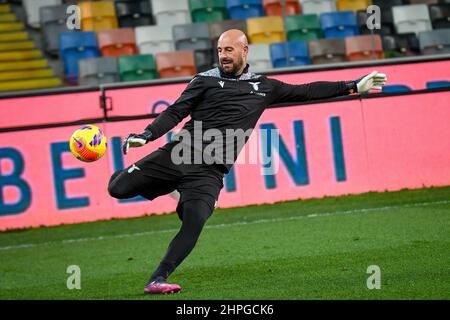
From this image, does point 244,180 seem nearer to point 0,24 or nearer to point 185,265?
point 185,265

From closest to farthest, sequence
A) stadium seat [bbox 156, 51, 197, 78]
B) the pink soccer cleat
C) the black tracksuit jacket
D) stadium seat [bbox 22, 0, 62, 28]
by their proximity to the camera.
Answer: the pink soccer cleat, the black tracksuit jacket, stadium seat [bbox 156, 51, 197, 78], stadium seat [bbox 22, 0, 62, 28]

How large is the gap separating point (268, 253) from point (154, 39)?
8653 mm

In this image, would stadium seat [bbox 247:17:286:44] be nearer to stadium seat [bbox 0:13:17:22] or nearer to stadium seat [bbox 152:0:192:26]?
stadium seat [bbox 152:0:192:26]

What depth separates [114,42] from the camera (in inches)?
719

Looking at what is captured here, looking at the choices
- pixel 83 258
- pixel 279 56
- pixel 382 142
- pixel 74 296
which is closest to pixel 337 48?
pixel 279 56

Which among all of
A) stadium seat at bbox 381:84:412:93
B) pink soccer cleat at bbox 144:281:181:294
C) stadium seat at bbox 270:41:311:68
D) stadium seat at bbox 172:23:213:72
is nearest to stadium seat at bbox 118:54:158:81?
stadium seat at bbox 172:23:213:72

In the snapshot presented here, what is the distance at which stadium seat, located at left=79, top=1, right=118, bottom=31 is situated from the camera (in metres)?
18.6

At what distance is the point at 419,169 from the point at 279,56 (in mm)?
3851

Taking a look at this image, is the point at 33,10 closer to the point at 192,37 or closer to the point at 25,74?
the point at 25,74

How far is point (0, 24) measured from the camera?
18531 mm

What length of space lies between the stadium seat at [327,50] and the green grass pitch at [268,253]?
151 inches

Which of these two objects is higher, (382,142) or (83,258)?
(382,142)

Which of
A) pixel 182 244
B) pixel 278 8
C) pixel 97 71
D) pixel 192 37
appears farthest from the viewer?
pixel 278 8

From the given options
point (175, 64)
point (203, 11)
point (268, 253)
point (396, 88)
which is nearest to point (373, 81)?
point (268, 253)
